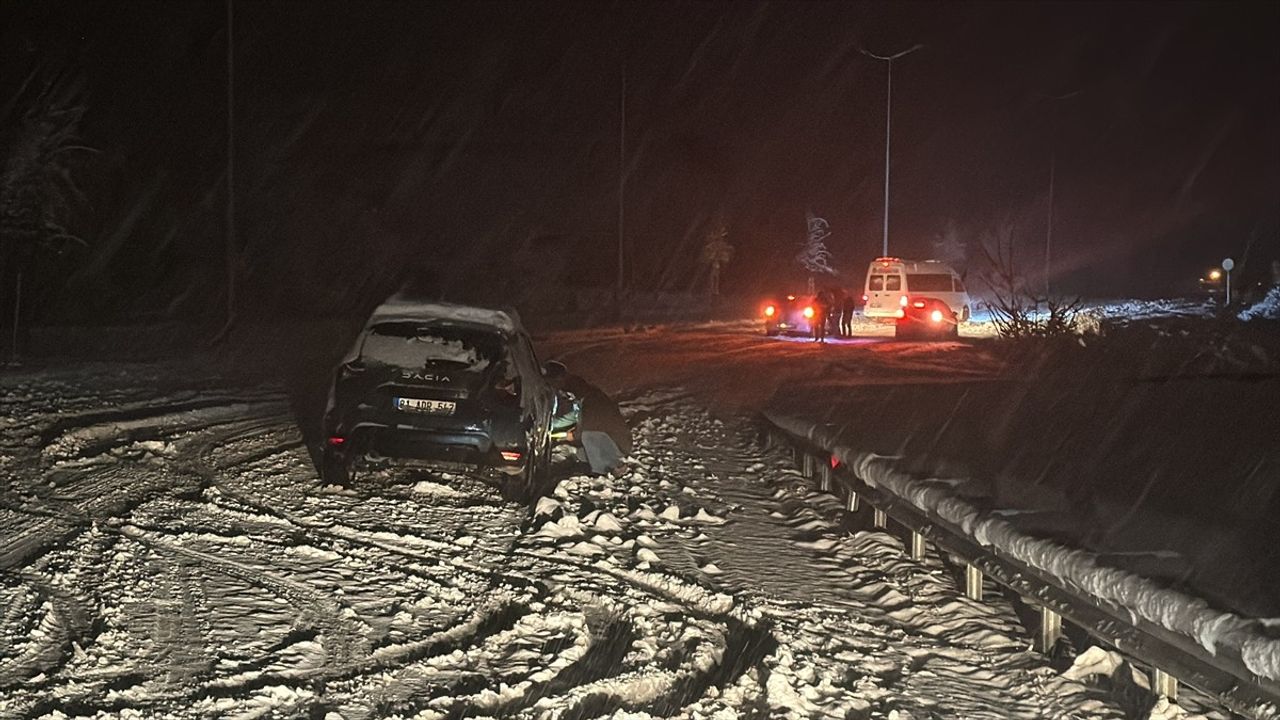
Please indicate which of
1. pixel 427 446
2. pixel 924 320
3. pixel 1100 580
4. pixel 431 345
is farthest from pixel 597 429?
pixel 924 320

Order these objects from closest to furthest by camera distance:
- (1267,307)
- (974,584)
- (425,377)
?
(974,584) → (425,377) → (1267,307)

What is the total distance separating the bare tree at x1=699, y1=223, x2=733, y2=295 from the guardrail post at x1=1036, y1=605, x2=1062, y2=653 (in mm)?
56732

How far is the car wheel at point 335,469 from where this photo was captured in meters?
10.2

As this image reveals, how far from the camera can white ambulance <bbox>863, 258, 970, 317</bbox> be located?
115 feet

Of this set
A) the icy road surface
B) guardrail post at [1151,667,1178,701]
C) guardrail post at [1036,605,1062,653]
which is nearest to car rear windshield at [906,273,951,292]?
the icy road surface

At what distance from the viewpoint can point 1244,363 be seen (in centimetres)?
1861

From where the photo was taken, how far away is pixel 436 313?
1059cm

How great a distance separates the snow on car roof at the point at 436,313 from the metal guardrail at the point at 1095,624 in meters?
3.32

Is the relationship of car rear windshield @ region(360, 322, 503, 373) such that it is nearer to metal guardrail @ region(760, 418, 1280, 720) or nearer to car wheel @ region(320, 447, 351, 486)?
car wheel @ region(320, 447, 351, 486)

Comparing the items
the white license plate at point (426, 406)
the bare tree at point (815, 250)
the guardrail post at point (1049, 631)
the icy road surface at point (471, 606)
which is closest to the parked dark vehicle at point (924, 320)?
the icy road surface at point (471, 606)

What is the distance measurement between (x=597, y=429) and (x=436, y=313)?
457cm

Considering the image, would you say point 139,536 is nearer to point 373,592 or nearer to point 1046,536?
point 373,592

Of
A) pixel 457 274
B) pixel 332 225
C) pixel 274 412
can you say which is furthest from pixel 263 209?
pixel 274 412

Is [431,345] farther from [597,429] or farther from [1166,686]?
[1166,686]
